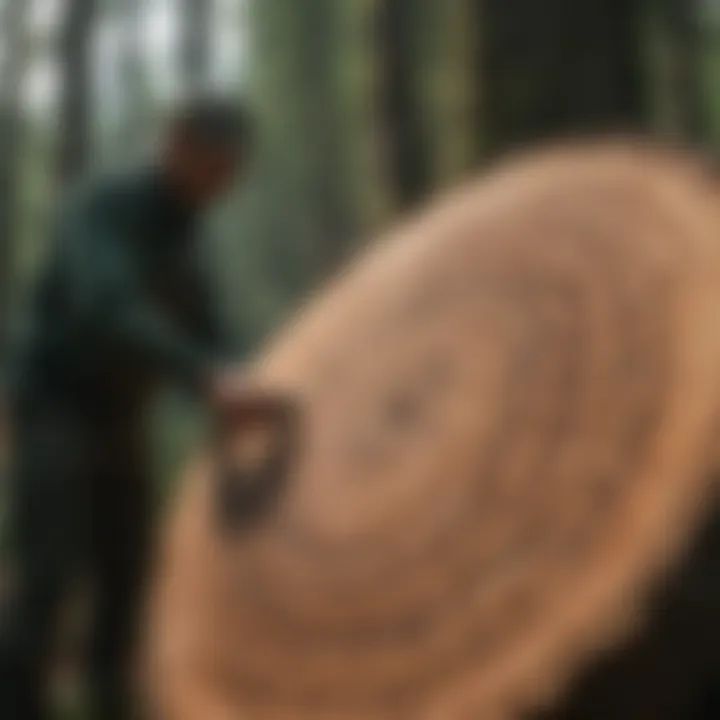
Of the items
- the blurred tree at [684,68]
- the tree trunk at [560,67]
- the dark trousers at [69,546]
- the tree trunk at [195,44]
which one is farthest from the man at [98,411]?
the blurred tree at [684,68]

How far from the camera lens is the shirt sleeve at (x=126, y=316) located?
5.41ft

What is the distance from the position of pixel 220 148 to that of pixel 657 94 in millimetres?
517

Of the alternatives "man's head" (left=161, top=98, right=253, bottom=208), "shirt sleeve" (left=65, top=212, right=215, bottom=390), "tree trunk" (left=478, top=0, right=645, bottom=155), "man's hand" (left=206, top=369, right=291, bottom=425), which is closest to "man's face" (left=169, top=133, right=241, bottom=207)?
"man's head" (left=161, top=98, right=253, bottom=208)

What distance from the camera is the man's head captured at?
5.70ft

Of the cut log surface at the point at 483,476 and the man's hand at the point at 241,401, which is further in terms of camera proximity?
the man's hand at the point at 241,401

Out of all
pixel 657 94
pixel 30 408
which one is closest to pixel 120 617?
pixel 30 408

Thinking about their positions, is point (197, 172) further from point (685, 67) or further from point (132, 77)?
point (685, 67)

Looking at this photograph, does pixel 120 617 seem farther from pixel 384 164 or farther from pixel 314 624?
pixel 384 164

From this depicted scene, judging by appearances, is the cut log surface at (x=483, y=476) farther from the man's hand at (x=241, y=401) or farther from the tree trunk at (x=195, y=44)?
the tree trunk at (x=195, y=44)

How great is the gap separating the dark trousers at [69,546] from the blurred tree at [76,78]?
388mm

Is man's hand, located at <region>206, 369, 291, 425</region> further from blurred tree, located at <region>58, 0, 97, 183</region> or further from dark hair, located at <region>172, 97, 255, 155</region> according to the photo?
blurred tree, located at <region>58, 0, 97, 183</region>

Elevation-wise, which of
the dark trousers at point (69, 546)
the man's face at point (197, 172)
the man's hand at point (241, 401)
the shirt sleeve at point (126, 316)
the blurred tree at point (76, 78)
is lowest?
the dark trousers at point (69, 546)

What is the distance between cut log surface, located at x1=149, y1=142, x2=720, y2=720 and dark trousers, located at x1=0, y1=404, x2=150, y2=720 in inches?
3.0

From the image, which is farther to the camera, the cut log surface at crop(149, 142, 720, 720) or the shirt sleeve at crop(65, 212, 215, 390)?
the shirt sleeve at crop(65, 212, 215, 390)
